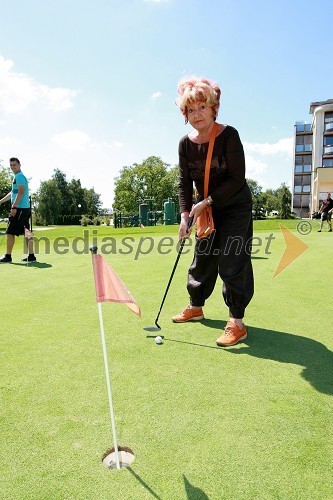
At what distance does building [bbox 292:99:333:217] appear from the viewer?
48625mm

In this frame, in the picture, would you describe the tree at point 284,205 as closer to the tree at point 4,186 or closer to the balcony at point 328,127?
the balcony at point 328,127

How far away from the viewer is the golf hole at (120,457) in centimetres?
154

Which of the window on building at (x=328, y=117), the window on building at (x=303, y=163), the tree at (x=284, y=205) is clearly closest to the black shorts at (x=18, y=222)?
the tree at (x=284, y=205)

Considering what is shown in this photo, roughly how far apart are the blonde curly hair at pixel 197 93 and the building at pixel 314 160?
49.5 metres

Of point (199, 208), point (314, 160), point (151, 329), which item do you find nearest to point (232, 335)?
point (151, 329)

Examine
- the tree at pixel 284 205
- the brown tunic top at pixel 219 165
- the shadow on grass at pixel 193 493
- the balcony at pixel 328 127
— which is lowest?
the shadow on grass at pixel 193 493

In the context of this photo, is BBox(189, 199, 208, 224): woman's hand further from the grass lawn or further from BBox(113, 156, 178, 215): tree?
BBox(113, 156, 178, 215): tree

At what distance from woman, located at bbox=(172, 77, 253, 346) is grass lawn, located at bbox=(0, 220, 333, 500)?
1.04 ft

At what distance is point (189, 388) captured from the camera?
217 centimetres

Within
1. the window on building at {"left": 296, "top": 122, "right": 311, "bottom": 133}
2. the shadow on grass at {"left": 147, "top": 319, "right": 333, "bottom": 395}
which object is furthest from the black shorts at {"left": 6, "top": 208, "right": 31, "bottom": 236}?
the window on building at {"left": 296, "top": 122, "right": 311, "bottom": 133}

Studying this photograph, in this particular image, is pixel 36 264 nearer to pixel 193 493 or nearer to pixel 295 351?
pixel 295 351

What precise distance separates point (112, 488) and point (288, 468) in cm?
69

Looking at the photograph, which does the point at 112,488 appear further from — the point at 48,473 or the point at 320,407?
the point at 320,407

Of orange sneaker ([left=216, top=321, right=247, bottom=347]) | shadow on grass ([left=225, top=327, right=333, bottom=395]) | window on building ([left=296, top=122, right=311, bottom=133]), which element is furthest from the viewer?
window on building ([left=296, top=122, right=311, bottom=133])
